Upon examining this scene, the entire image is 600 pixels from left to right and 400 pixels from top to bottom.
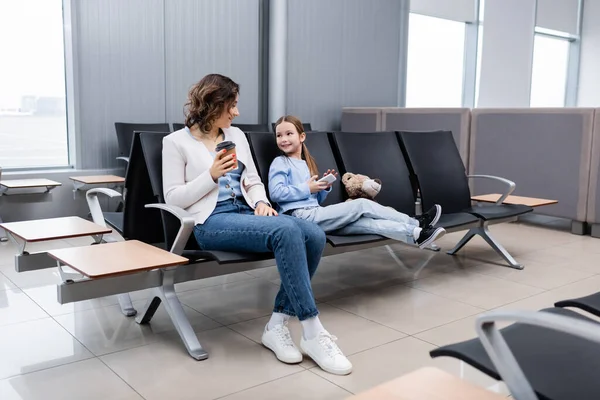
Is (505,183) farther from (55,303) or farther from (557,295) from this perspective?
(55,303)

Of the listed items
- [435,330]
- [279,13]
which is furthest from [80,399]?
[279,13]

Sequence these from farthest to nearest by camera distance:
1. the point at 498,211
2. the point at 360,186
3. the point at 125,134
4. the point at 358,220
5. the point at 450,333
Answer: the point at 125,134 < the point at 498,211 < the point at 360,186 < the point at 358,220 < the point at 450,333

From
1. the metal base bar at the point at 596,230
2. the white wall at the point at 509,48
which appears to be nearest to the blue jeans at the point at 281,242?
the metal base bar at the point at 596,230

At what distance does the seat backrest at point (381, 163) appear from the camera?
3430 millimetres

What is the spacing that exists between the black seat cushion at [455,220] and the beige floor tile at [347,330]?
0.81m

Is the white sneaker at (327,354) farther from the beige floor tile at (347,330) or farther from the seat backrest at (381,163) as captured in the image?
the seat backrest at (381,163)

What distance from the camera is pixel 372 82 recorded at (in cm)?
730

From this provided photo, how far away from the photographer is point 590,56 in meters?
9.84

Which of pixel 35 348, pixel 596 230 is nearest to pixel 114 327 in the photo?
pixel 35 348

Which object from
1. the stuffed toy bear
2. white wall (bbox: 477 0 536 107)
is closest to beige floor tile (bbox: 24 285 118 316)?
the stuffed toy bear

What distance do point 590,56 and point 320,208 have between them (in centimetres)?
878

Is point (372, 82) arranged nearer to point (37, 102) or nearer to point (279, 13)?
point (279, 13)

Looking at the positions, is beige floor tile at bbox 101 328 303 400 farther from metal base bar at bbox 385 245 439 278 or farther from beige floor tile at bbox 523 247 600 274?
beige floor tile at bbox 523 247 600 274

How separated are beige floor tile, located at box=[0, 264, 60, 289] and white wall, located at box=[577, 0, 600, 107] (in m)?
9.36
